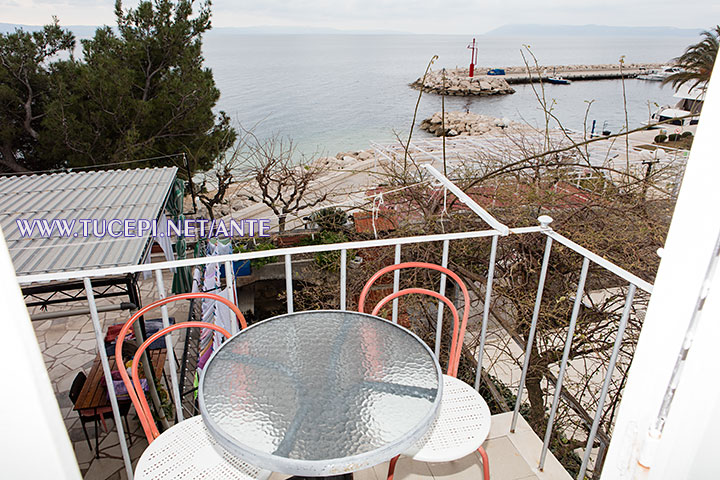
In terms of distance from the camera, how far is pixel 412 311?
15.4 ft

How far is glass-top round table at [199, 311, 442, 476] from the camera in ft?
3.67

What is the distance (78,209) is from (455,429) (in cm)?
498

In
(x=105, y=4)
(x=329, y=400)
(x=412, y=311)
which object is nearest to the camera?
(x=329, y=400)

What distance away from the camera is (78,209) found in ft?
16.2

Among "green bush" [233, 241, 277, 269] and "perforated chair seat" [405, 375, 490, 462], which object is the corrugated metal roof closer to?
"green bush" [233, 241, 277, 269]

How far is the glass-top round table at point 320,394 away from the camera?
1117mm

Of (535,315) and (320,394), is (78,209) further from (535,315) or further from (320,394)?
(535,315)

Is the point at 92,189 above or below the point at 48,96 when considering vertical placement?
below

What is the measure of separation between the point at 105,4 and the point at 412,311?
1014 cm

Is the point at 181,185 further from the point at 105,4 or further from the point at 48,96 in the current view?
the point at 105,4

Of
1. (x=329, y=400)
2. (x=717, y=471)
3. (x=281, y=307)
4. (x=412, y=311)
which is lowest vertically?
(x=281, y=307)

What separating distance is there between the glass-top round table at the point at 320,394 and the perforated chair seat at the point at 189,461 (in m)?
0.21

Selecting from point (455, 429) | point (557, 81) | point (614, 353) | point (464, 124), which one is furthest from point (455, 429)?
point (557, 81)

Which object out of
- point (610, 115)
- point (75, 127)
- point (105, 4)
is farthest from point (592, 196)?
point (610, 115)
